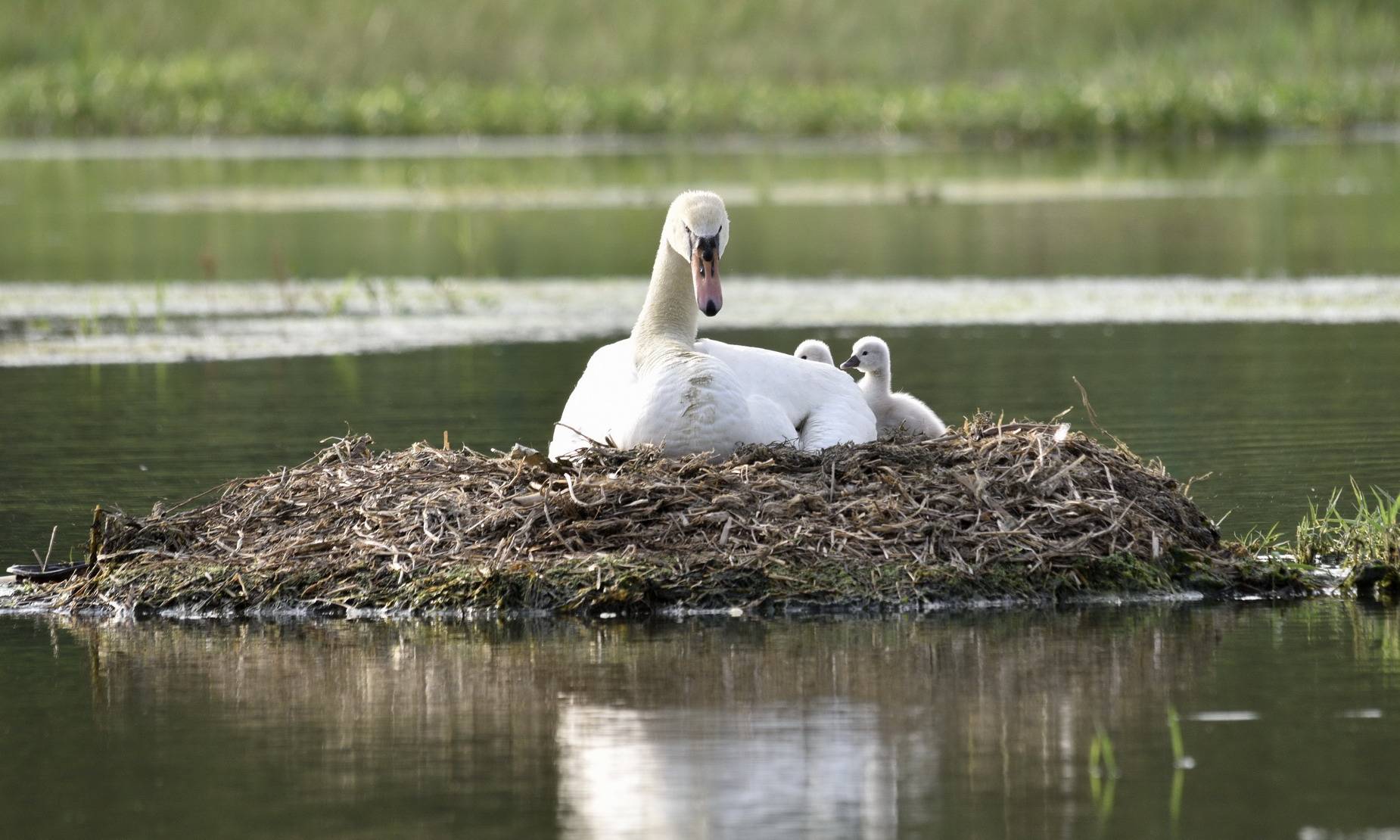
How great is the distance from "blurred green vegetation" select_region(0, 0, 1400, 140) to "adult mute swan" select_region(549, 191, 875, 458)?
4215 cm

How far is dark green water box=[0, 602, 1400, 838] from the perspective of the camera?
6.90 meters

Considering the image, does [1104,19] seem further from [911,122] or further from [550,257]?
[550,257]

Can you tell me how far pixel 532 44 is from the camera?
71.4 m

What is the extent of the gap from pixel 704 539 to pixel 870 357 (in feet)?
9.92

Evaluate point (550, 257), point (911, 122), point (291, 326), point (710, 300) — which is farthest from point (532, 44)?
point (710, 300)

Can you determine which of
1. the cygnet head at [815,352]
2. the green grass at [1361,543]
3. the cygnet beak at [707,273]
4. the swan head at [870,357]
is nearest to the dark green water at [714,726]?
the green grass at [1361,543]

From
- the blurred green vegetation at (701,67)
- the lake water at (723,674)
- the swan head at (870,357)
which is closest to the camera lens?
the lake water at (723,674)

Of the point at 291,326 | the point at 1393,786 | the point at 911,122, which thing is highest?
the point at 911,122

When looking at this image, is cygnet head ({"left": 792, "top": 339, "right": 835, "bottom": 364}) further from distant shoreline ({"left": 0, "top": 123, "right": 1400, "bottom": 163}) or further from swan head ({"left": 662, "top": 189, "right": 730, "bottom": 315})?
distant shoreline ({"left": 0, "top": 123, "right": 1400, "bottom": 163})

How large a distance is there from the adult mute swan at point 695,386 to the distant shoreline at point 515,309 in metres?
8.82

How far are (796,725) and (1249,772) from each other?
1.45 m

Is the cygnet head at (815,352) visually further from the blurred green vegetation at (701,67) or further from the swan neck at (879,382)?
the blurred green vegetation at (701,67)

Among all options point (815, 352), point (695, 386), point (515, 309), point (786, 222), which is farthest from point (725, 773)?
point (786, 222)

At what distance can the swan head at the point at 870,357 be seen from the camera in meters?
12.7
